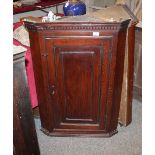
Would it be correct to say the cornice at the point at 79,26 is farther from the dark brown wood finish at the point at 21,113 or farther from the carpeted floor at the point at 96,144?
the carpeted floor at the point at 96,144

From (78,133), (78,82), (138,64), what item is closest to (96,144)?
(78,133)

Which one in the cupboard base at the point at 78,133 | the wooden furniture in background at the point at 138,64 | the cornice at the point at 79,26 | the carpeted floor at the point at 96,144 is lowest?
the carpeted floor at the point at 96,144

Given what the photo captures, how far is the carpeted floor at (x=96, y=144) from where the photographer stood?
1.95m

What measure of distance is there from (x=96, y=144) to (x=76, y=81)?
1.95ft

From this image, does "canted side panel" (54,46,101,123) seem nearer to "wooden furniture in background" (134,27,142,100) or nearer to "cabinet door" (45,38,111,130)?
"cabinet door" (45,38,111,130)

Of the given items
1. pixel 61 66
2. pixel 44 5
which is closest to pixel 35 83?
pixel 61 66

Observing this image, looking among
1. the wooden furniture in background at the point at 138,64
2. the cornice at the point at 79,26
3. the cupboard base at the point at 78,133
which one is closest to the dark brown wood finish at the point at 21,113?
the cornice at the point at 79,26

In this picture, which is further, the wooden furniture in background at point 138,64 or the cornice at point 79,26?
the wooden furniture in background at point 138,64

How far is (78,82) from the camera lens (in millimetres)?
1818

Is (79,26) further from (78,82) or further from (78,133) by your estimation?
(78,133)

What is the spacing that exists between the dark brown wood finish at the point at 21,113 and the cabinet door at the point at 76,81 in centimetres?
46

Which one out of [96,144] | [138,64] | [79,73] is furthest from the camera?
[138,64]

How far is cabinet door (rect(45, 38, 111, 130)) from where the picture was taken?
1666 mm
